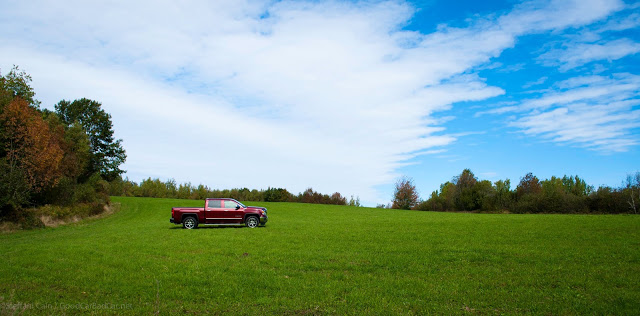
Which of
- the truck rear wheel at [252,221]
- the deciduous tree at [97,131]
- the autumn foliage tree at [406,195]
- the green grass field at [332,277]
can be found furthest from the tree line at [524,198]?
the deciduous tree at [97,131]

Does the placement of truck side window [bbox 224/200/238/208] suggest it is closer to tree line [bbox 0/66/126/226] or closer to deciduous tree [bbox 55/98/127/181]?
tree line [bbox 0/66/126/226]

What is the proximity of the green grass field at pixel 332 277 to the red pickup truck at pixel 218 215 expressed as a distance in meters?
7.85

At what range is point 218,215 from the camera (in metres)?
25.7

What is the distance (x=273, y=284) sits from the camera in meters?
9.88

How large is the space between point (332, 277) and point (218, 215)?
16786 mm

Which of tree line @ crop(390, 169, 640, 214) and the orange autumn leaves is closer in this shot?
the orange autumn leaves

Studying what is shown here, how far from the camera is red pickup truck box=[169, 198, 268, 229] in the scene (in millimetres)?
25234

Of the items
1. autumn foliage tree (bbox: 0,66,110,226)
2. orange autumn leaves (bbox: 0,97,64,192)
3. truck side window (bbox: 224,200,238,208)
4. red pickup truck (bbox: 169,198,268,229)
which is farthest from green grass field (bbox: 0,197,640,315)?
orange autumn leaves (bbox: 0,97,64,192)

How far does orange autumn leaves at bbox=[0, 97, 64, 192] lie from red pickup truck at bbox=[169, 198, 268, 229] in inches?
653

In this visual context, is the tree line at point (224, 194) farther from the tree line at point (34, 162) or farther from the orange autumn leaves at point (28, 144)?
the orange autumn leaves at point (28, 144)

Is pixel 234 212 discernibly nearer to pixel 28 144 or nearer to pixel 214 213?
pixel 214 213

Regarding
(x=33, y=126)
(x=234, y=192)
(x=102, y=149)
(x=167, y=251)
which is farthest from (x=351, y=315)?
(x=234, y=192)

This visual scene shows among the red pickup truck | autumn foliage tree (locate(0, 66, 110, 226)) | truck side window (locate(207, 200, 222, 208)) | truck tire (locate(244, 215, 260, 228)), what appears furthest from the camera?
autumn foliage tree (locate(0, 66, 110, 226))

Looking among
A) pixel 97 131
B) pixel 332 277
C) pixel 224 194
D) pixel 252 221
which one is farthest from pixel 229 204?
pixel 224 194
